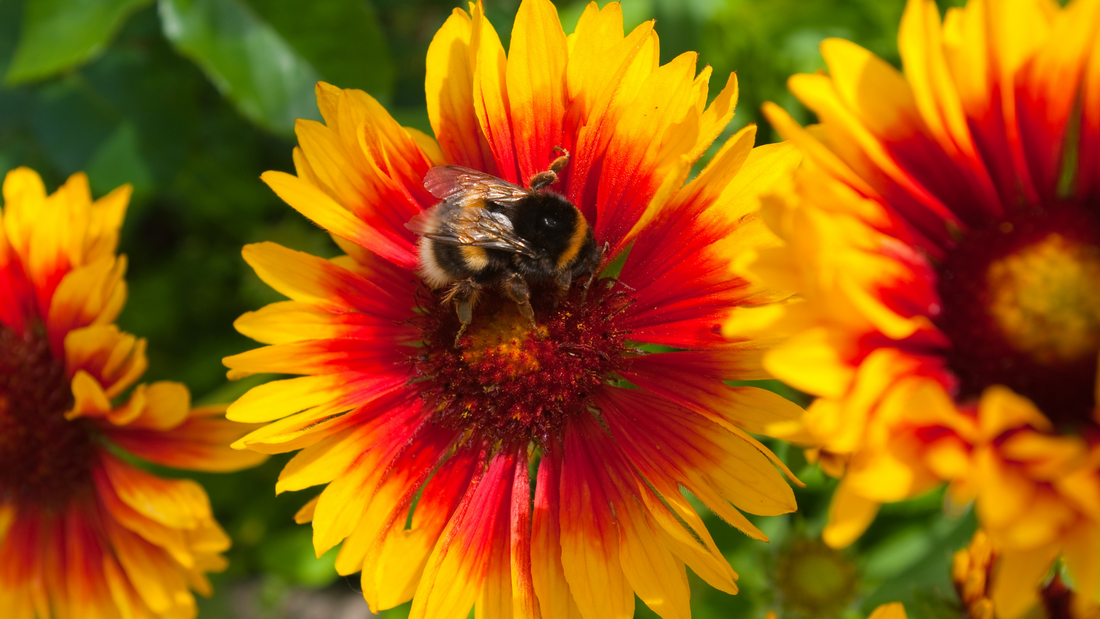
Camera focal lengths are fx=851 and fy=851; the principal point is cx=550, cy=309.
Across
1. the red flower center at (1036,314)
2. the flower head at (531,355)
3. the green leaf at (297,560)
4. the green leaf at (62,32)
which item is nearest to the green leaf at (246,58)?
the green leaf at (62,32)

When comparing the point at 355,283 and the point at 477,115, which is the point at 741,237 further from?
the point at 355,283

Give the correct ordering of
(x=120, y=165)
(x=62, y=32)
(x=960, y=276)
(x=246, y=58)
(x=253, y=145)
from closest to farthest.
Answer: (x=960, y=276) < (x=62, y=32) < (x=246, y=58) < (x=120, y=165) < (x=253, y=145)

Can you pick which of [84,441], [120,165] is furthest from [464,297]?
[120,165]

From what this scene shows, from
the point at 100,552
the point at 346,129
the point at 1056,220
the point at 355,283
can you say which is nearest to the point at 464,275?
the point at 355,283

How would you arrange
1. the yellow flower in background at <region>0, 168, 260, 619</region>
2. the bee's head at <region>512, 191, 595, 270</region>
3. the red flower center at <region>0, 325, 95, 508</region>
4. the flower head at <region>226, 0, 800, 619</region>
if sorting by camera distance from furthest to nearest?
1. the red flower center at <region>0, 325, 95, 508</region>
2. the yellow flower in background at <region>0, 168, 260, 619</region>
3. the bee's head at <region>512, 191, 595, 270</region>
4. the flower head at <region>226, 0, 800, 619</region>

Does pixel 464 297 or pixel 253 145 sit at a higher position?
pixel 464 297

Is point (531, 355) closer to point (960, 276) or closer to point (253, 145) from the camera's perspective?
point (960, 276)

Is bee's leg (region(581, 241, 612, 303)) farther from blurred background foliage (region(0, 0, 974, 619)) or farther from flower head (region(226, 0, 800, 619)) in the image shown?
blurred background foliage (region(0, 0, 974, 619))

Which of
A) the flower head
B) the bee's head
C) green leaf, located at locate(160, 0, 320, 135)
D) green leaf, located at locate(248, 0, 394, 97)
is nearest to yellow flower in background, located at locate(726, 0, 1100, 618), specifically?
the flower head
